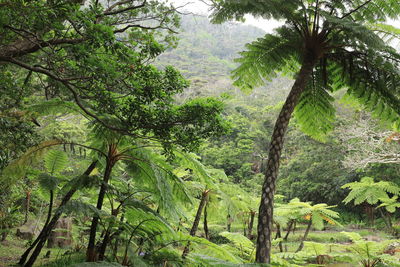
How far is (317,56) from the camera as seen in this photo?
10.5 ft

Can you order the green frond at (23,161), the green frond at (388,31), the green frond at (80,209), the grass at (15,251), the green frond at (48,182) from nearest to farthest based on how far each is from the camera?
the green frond at (80,209) → the green frond at (23,161) → the green frond at (48,182) → the green frond at (388,31) → the grass at (15,251)

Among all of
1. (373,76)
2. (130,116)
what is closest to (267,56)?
(373,76)

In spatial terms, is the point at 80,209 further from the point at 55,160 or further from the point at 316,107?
the point at 316,107

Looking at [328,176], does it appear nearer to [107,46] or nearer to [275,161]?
[275,161]

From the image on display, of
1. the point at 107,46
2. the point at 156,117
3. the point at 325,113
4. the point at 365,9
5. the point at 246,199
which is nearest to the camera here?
the point at 107,46

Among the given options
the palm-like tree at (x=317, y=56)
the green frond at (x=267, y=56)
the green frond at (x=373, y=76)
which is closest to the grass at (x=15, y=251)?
the palm-like tree at (x=317, y=56)

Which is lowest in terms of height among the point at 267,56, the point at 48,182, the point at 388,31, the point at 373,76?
the point at 48,182

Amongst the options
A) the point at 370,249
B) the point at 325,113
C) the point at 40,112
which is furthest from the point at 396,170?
the point at 40,112

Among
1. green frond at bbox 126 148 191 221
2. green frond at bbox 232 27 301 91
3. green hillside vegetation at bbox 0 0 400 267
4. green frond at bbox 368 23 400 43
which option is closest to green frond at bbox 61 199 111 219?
green hillside vegetation at bbox 0 0 400 267

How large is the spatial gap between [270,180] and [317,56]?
1443 millimetres

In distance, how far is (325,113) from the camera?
3.81 metres

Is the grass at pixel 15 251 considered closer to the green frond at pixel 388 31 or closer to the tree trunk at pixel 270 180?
the tree trunk at pixel 270 180

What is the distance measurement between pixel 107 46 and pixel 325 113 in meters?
2.94

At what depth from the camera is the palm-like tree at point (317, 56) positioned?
291 centimetres
